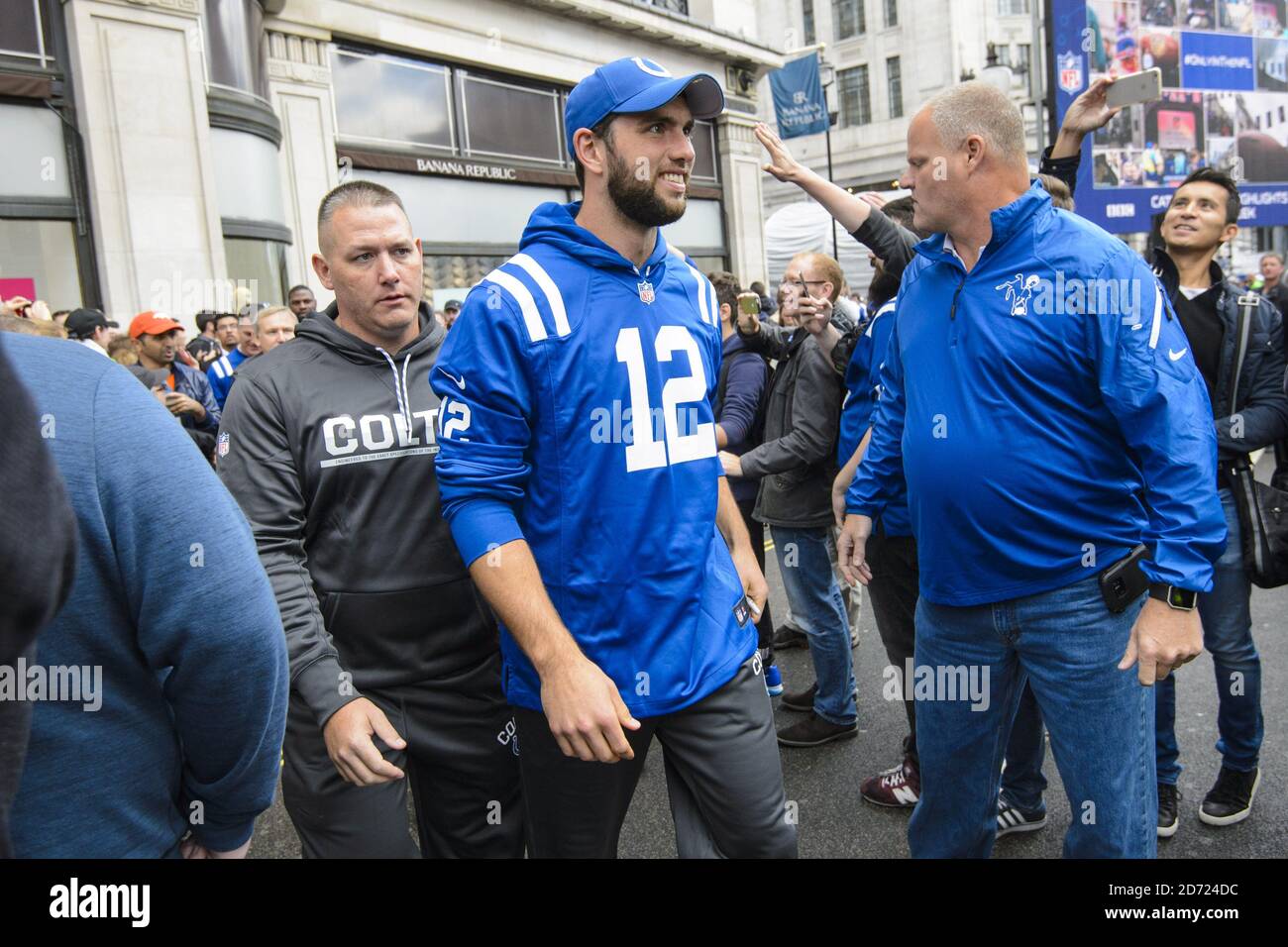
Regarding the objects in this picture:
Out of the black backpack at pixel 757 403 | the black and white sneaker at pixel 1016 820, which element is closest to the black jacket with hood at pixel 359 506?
the black and white sneaker at pixel 1016 820

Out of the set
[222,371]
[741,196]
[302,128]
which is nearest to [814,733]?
[222,371]

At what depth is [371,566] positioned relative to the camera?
260cm

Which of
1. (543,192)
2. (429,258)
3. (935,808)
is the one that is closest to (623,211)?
(935,808)

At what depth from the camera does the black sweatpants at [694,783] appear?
2258mm

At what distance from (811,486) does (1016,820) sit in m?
1.76

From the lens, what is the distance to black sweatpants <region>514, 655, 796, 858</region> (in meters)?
2.26

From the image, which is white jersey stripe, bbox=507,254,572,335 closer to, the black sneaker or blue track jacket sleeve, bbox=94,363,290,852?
blue track jacket sleeve, bbox=94,363,290,852

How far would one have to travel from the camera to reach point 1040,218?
252cm

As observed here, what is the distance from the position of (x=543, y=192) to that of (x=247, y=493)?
52.0 feet

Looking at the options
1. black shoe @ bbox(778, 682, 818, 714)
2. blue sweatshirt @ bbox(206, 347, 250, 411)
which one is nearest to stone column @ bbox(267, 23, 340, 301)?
blue sweatshirt @ bbox(206, 347, 250, 411)

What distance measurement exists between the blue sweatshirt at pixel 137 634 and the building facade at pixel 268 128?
10660 mm
